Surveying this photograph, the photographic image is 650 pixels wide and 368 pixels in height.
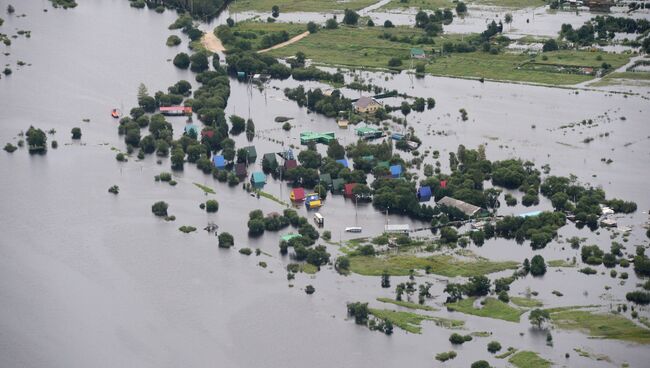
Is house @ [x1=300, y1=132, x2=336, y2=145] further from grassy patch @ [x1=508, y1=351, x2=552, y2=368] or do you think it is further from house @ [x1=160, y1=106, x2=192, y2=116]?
grassy patch @ [x1=508, y1=351, x2=552, y2=368]

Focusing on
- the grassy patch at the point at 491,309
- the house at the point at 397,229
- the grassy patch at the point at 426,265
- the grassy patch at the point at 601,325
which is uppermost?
the house at the point at 397,229

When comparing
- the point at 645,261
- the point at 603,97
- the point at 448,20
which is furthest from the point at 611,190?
the point at 448,20

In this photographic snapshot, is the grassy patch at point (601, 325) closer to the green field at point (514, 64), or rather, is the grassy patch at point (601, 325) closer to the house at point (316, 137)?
the house at point (316, 137)

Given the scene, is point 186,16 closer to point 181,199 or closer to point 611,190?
point 181,199

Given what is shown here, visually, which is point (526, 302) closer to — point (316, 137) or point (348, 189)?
point (348, 189)

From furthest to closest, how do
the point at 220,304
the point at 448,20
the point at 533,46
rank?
the point at 448,20 → the point at 533,46 → the point at 220,304

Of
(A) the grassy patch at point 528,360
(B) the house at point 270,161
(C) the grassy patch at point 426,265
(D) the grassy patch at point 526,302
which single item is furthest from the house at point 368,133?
(A) the grassy patch at point 528,360

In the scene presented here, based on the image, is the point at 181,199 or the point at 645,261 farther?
the point at 181,199
